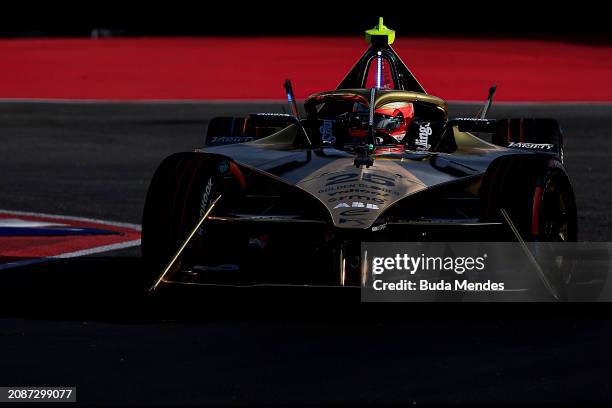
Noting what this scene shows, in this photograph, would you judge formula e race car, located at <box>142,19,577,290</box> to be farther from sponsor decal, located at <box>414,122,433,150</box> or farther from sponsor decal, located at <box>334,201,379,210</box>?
sponsor decal, located at <box>414,122,433,150</box>

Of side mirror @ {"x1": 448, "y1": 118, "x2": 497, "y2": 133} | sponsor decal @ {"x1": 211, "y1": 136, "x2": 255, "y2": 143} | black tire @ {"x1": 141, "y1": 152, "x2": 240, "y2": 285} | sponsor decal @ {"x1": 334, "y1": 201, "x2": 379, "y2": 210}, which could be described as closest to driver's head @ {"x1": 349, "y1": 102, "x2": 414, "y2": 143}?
side mirror @ {"x1": 448, "y1": 118, "x2": 497, "y2": 133}

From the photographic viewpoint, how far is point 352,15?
2020 inches

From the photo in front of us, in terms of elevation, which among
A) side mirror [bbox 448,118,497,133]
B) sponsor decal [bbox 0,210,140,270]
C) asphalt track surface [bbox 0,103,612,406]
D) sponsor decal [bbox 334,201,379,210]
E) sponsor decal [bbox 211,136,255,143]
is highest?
side mirror [bbox 448,118,497,133]

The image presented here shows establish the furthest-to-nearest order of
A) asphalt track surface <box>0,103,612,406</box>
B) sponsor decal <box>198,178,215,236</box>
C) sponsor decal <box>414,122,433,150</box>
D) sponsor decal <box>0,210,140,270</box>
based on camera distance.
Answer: sponsor decal <box>0,210,140,270</box> → sponsor decal <box>414,122,433,150</box> → sponsor decal <box>198,178,215,236</box> → asphalt track surface <box>0,103,612,406</box>

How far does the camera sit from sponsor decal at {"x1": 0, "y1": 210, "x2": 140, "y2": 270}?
11.3m

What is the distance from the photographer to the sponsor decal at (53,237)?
37.0 ft

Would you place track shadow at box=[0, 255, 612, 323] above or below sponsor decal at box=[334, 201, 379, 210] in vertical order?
below

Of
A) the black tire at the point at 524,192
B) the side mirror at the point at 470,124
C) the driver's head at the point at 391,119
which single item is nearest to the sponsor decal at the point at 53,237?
the driver's head at the point at 391,119

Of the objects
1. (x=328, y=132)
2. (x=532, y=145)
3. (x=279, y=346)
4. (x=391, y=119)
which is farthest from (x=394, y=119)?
(x=279, y=346)

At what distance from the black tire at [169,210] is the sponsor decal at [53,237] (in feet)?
6.44

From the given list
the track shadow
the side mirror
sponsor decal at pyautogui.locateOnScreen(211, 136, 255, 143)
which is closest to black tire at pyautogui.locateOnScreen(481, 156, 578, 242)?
the track shadow

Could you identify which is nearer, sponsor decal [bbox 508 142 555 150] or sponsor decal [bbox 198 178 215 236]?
sponsor decal [bbox 198 178 215 236]

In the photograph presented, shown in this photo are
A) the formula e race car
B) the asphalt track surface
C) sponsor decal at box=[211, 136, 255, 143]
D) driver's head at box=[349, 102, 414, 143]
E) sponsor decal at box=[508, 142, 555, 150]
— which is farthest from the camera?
sponsor decal at box=[211, 136, 255, 143]

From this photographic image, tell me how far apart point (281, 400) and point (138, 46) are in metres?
38.5
